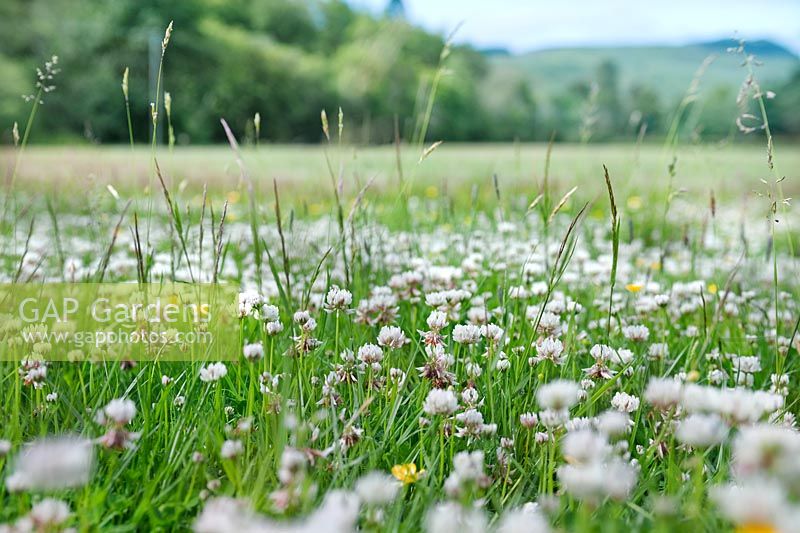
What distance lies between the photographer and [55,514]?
937 millimetres

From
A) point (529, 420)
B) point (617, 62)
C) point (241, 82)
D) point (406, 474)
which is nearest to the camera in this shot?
point (406, 474)

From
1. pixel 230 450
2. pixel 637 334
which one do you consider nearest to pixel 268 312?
pixel 230 450

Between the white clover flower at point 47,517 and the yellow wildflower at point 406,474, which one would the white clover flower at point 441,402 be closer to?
the yellow wildflower at point 406,474

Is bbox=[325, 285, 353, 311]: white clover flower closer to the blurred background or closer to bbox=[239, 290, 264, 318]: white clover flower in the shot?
bbox=[239, 290, 264, 318]: white clover flower

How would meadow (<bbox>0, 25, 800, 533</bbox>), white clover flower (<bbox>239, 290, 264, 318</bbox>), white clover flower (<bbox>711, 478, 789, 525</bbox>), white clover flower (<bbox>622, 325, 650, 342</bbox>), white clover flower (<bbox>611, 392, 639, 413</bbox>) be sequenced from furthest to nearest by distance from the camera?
white clover flower (<bbox>622, 325, 650, 342</bbox>)
white clover flower (<bbox>239, 290, 264, 318</bbox>)
white clover flower (<bbox>611, 392, 639, 413</bbox>)
meadow (<bbox>0, 25, 800, 533</bbox>)
white clover flower (<bbox>711, 478, 789, 525</bbox>)

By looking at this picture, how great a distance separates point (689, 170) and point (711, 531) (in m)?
10.6

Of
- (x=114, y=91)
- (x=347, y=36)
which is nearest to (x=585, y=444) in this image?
(x=114, y=91)

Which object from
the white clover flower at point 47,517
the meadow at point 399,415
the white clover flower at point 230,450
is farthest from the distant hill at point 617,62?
the white clover flower at point 47,517

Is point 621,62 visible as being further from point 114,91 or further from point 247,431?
point 247,431

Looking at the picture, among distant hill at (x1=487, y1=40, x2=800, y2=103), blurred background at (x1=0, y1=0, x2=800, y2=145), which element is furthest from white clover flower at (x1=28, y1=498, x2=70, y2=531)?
distant hill at (x1=487, y1=40, x2=800, y2=103)

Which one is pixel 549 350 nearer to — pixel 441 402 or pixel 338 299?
pixel 441 402

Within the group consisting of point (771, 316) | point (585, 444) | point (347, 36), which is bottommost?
point (771, 316)

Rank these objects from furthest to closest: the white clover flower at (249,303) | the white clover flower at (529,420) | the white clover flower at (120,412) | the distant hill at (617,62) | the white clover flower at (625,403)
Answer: the distant hill at (617,62) < the white clover flower at (249,303) < the white clover flower at (625,403) < the white clover flower at (529,420) < the white clover flower at (120,412)

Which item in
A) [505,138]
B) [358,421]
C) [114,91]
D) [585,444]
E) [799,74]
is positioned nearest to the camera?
[585,444]
